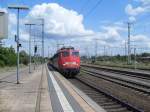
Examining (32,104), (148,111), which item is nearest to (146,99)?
(148,111)

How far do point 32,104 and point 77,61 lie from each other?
95.7 ft

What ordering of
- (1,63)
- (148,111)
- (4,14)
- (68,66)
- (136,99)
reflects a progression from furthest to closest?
(1,63) < (68,66) < (136,99) < (148,111) < (4,14)

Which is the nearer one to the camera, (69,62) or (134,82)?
(134,82)

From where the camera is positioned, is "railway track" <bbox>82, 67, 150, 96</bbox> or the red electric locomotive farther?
the red electric locomotive

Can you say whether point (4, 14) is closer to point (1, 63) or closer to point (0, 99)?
point (0, 99)

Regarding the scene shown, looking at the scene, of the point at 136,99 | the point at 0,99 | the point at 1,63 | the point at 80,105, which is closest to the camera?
the point at 80,105

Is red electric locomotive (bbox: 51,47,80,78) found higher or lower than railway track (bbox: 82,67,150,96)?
higher

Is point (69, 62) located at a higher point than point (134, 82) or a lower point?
higher

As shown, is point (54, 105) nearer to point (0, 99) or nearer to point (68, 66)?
point (0, 99)

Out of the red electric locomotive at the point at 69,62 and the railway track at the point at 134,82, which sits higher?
the red electric locomotive at the point at 69,62

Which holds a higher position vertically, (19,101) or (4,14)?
(4,14)

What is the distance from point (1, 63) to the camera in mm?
81875

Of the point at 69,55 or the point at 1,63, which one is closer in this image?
the point at 69,55

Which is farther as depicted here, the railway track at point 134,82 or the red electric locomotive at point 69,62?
the red electric locomotive at point 69,62
